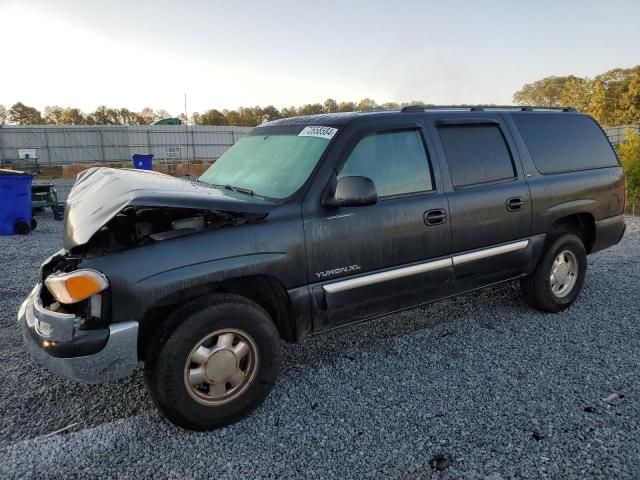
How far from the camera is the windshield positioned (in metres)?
3.10

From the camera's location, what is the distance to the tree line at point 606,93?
138 ft

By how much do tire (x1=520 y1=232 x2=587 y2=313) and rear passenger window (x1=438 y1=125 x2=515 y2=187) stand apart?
919 mm

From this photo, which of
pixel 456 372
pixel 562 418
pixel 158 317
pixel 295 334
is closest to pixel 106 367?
pixel 158 317

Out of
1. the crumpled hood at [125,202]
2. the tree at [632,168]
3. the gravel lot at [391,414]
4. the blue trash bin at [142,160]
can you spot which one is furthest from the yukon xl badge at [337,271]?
the blue trash bin at [142,160]

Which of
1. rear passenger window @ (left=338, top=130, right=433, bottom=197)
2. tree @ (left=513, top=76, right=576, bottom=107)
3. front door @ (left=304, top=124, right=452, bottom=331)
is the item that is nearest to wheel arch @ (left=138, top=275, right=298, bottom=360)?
front door @ (left=304, top=124, right=452, bottom=331)

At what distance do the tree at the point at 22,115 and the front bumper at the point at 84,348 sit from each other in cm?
7604

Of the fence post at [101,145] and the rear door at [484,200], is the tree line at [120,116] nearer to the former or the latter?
the fence post at [101,145]

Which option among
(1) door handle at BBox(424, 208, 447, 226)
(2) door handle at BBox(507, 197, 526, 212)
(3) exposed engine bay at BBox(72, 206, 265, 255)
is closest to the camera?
(3) exposed engine bay at BBox(72, 206, 265, 255)

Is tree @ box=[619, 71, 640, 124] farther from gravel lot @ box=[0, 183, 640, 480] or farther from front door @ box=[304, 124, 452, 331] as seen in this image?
front door @ box=[304, 124, 452, 331]

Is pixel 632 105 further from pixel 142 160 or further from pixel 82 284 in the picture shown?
pixel 82 284

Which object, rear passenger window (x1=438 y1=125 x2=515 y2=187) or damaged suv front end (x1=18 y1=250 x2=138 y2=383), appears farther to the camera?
rear passenger window (x1=438 y1=125 x2=515 y2=187)

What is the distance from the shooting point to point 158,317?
2736 millimetres

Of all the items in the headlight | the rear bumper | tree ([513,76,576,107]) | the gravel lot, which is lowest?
the gravel lot

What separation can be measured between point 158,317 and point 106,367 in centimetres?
41
